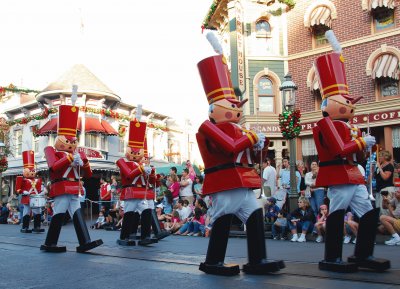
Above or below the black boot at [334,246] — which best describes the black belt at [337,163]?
above

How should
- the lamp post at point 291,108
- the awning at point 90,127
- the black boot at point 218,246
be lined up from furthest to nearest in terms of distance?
1. the awning at point 90,127
2. the lamp post at point 291,108
3. the black boot at point 218,246

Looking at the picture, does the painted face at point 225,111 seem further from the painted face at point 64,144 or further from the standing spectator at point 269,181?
the standing spectator at point 269,181

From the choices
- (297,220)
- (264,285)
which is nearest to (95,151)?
(297,220)

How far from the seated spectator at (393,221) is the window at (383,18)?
975 cm

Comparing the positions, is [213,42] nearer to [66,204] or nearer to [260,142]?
[260,142]

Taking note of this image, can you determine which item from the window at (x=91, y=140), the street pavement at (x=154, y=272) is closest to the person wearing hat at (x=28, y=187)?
the street pavement at (x=154, y=272)

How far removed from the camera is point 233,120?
18.7 ft

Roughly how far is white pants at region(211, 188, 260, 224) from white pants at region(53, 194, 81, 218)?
3497 millimetres

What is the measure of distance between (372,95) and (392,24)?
2633 mm

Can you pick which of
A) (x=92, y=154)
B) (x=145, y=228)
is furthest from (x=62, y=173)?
(x=92, y=154)

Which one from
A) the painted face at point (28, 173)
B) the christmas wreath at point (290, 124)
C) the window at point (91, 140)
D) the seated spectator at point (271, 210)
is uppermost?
the window at point (91, 140)

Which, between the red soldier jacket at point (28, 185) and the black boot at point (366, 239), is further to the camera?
the red soldier jacket at point (28, 185)

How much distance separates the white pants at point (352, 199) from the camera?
5547 mm

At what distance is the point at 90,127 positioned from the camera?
26.8 meters
